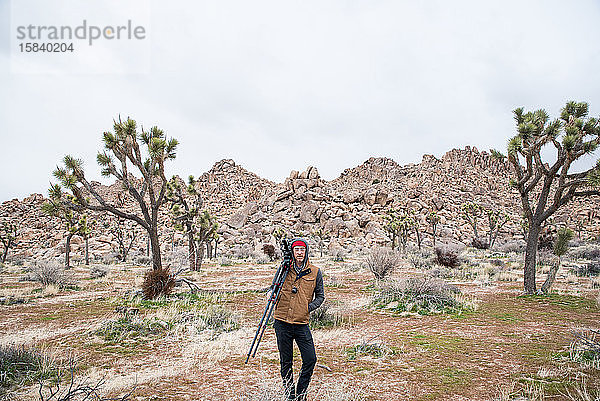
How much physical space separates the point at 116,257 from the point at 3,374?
29074 millimetres

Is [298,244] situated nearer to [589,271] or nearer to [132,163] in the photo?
[132,163]

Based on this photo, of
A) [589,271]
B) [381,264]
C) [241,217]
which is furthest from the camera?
[241,217]

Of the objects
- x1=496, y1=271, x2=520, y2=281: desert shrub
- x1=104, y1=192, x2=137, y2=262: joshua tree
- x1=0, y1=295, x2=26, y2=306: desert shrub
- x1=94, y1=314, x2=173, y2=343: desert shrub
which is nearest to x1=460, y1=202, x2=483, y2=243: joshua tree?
x1=496, y1=271, x2=520, y2=281: desert shrub

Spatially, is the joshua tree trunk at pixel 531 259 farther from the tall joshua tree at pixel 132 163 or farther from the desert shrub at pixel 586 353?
the tall joshua tree at pixel 132 163

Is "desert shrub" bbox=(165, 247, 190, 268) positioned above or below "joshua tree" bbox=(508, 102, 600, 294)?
below

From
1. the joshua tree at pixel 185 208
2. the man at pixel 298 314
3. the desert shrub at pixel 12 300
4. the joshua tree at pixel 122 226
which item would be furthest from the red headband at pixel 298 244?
the joshua tree at pixel 122 226

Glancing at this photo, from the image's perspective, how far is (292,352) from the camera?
12.5 ft

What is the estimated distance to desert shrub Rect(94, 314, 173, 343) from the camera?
7301 mm

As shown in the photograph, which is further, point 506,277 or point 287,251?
point 506,277

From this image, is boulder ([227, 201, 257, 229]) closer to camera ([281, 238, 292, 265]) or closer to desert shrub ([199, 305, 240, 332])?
desert shrub ([199, 305, 240, 332])

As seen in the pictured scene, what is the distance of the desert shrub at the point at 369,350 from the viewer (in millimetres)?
6164

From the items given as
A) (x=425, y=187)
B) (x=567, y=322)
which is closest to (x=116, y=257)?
(x=567, y=322)

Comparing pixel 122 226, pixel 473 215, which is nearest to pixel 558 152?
pixel 473 215

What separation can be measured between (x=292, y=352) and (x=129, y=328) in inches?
214
